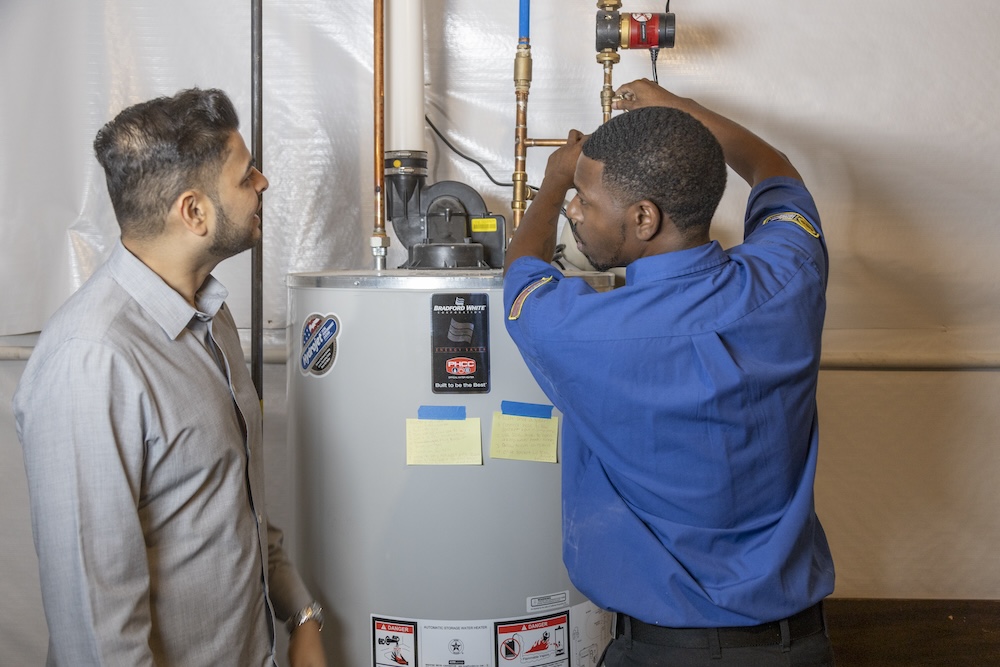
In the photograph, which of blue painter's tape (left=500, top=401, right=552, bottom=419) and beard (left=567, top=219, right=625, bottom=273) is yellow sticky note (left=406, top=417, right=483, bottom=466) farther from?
beard (left=567, top=219, right=625, bottom=273)

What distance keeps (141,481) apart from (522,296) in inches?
19.5

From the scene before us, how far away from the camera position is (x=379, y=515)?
1.38m

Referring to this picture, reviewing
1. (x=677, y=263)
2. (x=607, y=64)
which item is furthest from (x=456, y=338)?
(x=607, y=64)

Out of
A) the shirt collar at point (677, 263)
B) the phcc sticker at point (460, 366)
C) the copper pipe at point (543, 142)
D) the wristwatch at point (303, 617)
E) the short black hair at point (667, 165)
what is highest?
the copper pipe at point (543, 142)

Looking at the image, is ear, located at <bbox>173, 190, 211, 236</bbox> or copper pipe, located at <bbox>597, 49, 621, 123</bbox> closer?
ear, located at <bbox>173, 190, 211, 236</bbox>

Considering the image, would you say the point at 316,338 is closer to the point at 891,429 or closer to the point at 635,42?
the point at 635,42

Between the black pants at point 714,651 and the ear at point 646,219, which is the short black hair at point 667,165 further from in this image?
the black pants at point 714,651

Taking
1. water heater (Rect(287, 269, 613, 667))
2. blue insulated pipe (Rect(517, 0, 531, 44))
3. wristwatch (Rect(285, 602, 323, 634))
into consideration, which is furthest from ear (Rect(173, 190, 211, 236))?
blue insulated pipe (Rect(517, 0, 531, 44))

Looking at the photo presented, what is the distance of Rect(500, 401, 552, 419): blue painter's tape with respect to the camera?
4.48 ft

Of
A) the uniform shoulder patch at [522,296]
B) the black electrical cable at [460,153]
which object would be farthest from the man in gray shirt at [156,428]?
the black electrical cable at [460,153]

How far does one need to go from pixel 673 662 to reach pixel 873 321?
127 centimetres

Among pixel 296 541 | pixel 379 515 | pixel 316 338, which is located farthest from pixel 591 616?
pixel 316 338

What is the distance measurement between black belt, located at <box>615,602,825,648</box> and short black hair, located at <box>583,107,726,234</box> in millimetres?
490

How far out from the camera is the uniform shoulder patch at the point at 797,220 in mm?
1171
